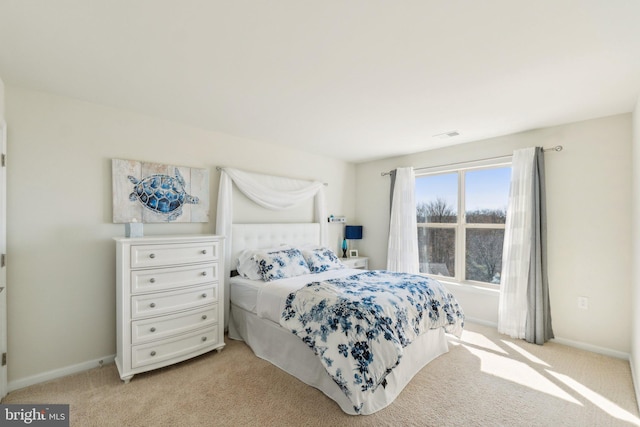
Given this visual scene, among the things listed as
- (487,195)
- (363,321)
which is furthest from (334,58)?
(487,195)

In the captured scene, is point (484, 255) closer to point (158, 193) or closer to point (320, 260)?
point (320, 260)

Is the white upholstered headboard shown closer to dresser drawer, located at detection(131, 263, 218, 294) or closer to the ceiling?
dresser drawer, located at detection(131, 263, 218, 294)

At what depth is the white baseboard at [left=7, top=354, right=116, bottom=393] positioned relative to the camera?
222cm

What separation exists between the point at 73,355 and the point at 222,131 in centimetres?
268

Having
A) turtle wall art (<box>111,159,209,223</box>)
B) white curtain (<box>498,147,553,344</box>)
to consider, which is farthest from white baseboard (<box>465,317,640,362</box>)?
turtle wall art (<box>111,159,209,223</box>)

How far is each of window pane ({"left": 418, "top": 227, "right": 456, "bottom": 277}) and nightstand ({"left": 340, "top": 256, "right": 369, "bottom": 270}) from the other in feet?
3.12

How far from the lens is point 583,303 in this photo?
2984 millimetres

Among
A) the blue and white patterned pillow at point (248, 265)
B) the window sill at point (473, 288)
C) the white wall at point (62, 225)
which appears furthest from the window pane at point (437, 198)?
the white wall at point (62, 225)

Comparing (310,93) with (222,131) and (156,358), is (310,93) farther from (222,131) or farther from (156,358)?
(156,358)

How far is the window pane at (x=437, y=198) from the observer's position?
4.14 metres

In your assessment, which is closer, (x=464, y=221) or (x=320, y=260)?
(x=320, y=260)

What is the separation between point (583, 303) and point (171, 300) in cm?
425

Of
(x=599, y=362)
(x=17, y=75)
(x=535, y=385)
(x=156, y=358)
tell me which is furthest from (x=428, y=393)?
(x=17, y=75)

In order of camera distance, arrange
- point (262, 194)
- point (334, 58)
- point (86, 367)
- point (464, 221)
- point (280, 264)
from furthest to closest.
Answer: point (464, 221), point (262, 194), point (280, 264), point (86, 367), point (334, 58)
